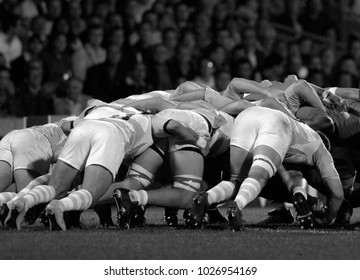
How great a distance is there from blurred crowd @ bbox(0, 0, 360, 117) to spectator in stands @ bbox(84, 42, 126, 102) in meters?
0.01

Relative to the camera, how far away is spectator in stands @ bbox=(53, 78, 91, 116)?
35.9ft

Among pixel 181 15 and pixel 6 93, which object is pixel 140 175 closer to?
pixel 6 93

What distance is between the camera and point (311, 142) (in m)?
7.65

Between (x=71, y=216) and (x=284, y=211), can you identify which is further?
(x=284, y=211)

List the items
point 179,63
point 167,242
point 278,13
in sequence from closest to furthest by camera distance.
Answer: point 167,242 → point 179,63 → point 278,13

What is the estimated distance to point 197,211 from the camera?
7094 mm

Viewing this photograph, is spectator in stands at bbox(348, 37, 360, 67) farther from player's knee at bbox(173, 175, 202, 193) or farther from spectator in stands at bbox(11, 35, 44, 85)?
player's knee at bbox(173, 175, 202, 193)

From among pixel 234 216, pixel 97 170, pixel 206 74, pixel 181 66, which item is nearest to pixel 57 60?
pixel 181 66

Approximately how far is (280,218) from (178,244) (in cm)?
267

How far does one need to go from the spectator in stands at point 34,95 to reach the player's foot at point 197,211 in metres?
4.20

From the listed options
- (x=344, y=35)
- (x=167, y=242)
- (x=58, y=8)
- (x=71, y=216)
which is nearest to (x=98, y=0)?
(x=58, y=8)

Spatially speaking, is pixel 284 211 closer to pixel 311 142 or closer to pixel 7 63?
pixel 311 142

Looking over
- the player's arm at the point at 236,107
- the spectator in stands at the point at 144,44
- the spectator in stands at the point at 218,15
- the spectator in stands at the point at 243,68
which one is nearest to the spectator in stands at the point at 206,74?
the spectator in stands at the point at 243,68

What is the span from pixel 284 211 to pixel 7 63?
425 cm
